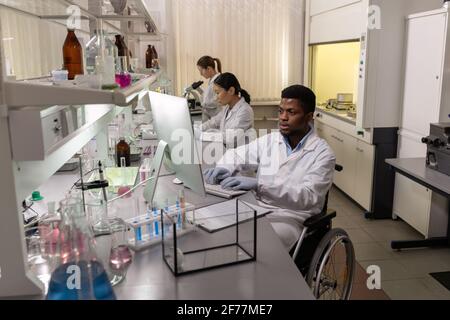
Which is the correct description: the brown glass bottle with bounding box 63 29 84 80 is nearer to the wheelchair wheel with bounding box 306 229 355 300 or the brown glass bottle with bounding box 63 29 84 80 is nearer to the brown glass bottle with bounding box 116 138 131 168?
the brown glass bottle with bounding box 116 138 131 168

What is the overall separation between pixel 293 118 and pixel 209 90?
2831 millimetres

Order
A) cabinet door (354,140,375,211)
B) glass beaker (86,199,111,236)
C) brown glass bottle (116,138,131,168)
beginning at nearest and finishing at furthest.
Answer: glass beaker (86,199,111,236) → brown glass bottle (116,138,131,168) → cabinet door (354,140,375,211)

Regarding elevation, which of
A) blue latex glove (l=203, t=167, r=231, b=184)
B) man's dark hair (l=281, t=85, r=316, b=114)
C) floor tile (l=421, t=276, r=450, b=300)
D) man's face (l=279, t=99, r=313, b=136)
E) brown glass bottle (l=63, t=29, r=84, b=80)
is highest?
brown glass bottle (l=63, t=29, r=84, b=80)

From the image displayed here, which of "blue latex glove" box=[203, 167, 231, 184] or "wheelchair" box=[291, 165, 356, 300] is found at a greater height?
"blue latex glove" box=[203, 167, 231, 184]

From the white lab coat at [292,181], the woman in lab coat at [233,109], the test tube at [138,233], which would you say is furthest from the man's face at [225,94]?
the test tube at [138,233]

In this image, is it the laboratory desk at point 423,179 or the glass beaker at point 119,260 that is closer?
the glass beaker at point 119,260

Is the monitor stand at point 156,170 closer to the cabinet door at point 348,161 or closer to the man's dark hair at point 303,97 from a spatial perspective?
the man's dark hair at point 303,97

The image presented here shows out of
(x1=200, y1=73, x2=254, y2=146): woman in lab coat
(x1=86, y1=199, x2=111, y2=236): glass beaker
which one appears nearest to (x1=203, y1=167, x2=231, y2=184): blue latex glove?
(x1=86, y1=199, x2=111, y2=236): glass beaker

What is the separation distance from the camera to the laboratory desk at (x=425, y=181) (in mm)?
2393

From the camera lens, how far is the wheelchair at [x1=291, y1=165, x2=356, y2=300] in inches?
64.4

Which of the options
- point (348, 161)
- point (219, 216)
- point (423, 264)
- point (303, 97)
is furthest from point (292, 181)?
point (348, 161)

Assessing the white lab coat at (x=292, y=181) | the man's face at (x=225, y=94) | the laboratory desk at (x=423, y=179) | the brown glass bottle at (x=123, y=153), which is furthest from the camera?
the man's face at (x=225, y=94)

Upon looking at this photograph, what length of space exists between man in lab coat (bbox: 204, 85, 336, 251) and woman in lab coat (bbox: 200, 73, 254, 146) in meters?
1.17

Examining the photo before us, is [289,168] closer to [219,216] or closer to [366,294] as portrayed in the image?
[219,216]
